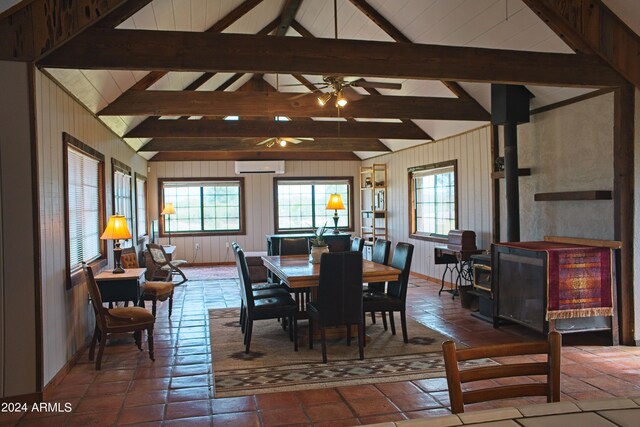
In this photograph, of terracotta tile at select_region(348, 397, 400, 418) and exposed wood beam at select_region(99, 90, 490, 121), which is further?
exposed wood beam at select_region(99, 90, 490, 121)

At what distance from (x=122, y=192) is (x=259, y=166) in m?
4.28

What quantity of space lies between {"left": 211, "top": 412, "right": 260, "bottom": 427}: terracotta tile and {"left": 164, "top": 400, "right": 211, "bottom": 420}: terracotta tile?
125 mm

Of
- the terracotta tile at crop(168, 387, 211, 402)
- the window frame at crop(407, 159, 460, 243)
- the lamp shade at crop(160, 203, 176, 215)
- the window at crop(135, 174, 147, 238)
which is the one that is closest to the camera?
the terracotta tile at crop(168, 387, 211, 402)

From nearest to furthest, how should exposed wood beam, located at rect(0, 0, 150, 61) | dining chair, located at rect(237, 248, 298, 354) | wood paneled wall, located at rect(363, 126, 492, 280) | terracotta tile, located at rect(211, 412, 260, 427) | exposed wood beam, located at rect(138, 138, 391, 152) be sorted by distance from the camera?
terracotta tile, located at rect(211, 412, 260, 427)
exposed wood beam, located at rect(0, 0, 150, 61)
dining chair, located at rect(237, 248, 298, 354)
wood paneled wall, located at rect(363, 126, 492, 280)
exposed wood beam, located at rect(138, 138, 391, 152)

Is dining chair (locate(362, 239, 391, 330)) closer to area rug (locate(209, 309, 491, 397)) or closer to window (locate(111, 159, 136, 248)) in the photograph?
area rug (locate(209, 309, 491, 397))

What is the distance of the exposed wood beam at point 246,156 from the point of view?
36.2 ft

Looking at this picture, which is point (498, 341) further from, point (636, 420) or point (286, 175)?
point (286, 175)

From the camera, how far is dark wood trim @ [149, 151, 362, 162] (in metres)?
11.0

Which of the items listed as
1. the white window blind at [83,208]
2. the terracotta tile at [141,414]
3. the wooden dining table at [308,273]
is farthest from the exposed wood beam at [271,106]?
the terracotta tile at [141,414]

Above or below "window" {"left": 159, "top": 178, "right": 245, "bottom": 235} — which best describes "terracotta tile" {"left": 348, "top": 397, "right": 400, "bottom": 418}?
below

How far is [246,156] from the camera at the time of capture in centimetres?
1138

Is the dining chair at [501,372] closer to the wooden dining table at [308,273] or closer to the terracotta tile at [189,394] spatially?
the terracotta tile at [189,394]

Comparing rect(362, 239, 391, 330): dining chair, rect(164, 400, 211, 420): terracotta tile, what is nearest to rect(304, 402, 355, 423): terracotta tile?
rect(164, 400, 211, 420): terracotta tile

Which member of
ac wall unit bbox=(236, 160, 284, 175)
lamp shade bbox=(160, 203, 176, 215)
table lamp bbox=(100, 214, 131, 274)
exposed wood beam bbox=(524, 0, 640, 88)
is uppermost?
exposed wood beam bbox=(524, 0, 640, 88)
